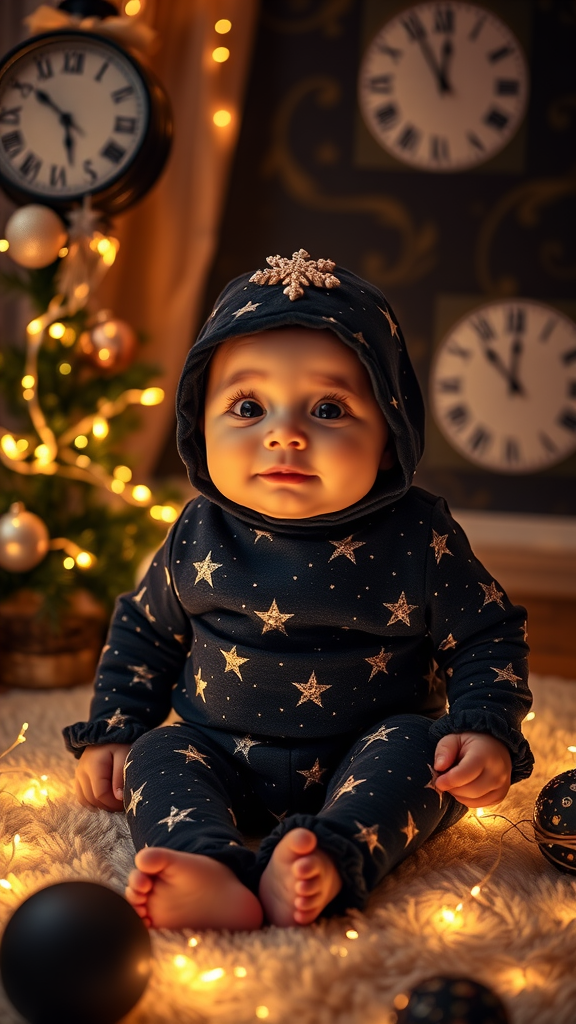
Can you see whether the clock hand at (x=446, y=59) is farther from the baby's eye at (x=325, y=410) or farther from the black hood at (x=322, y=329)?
the baby's eye at (x=325, y=410)

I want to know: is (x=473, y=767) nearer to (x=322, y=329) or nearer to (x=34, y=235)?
(x=322, y=329)

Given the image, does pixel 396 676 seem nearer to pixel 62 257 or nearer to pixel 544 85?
pixel 62 257

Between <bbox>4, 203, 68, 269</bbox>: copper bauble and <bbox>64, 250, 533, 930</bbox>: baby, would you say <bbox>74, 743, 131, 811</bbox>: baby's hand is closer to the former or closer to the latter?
<bbox>64, 250, 533, 930</bbox>: baby

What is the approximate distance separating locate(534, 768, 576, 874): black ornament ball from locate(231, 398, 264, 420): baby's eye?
0.49 metres

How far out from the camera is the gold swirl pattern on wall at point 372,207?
8.72 ft

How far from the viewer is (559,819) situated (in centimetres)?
99

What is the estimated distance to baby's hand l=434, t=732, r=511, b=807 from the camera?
3.16 feet

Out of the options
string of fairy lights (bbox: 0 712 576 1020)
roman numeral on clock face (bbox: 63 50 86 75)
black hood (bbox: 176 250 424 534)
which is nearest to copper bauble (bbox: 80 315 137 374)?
roman numeral on clock face (bbox: 63 50 86 75)

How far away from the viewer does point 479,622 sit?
3.52ft

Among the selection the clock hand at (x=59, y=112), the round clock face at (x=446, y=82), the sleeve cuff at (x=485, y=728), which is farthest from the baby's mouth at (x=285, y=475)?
the round clock face at (x=446, y=82)

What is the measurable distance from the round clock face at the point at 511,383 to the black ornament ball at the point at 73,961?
2097 millimetres

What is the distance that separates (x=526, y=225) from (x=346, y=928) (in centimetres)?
218

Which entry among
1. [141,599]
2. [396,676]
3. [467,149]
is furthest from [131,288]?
[396,676]

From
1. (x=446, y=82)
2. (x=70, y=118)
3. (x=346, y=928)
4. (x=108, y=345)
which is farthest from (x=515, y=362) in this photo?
(x=346, y=928)
